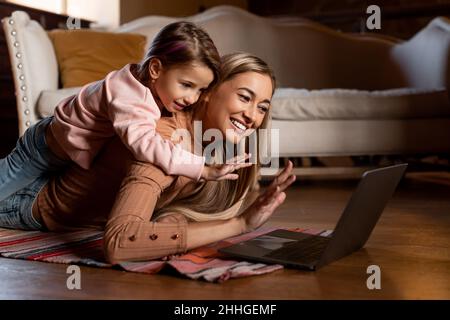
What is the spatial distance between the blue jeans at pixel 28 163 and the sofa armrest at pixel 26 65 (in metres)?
1.17

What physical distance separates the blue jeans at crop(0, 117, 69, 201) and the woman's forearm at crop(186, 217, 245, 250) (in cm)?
47

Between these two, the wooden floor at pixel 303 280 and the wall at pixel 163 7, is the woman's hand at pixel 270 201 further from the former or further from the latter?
the wall at pixel 163 7

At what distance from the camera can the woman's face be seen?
1450 millimetres

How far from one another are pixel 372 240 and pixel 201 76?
0.64m

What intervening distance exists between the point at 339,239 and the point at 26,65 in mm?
1991

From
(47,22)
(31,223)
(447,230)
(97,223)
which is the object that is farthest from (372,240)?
(47,22)

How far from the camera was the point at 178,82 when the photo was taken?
1356 millimetres

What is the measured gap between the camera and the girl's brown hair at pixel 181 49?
134 centimetres
